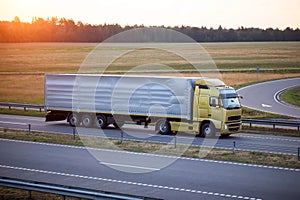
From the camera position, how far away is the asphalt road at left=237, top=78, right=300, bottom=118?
45.3 metres

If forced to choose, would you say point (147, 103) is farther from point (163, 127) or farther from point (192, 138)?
point (192, 138)

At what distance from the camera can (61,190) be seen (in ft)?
53.7

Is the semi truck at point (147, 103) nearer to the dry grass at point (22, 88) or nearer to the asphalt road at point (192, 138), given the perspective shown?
the asphalt road at point (192, 138)

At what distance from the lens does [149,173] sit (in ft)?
69.3

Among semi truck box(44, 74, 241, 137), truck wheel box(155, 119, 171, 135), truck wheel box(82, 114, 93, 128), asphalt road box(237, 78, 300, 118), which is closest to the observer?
semi truck box(44, 74, 241, 137)

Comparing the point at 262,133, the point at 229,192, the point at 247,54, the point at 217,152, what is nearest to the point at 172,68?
the point at 247,54

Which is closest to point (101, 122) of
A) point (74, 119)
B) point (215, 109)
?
point (74, 119)

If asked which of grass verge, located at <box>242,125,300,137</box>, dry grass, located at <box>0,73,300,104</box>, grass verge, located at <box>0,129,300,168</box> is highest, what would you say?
dry grass, located at <box>0,73,300,104</box>

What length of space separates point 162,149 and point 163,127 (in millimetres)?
5322

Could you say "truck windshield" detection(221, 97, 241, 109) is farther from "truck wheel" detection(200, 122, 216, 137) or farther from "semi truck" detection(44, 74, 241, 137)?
"truck wheel" detection(200, 122, 216, 137)

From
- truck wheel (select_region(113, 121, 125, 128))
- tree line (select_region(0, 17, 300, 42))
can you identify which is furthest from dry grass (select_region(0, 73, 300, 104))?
tree line (select_region(0, 17, 300, 42))

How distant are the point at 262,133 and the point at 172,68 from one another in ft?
190

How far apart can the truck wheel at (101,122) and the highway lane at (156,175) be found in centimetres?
782

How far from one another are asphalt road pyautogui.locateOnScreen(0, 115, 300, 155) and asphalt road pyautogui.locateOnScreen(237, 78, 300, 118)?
11.9 metres
